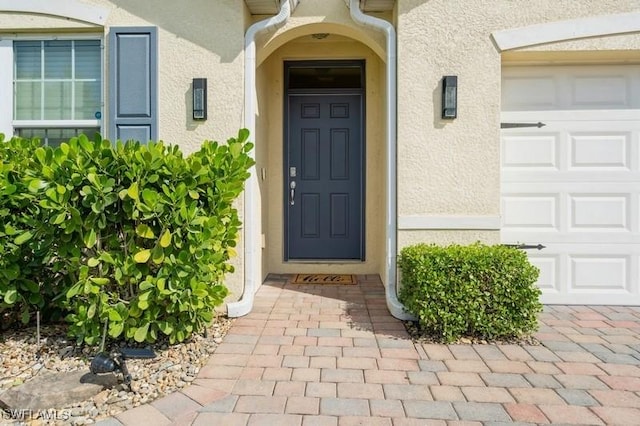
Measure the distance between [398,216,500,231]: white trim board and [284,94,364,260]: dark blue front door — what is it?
1.51m

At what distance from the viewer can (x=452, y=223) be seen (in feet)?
11.9

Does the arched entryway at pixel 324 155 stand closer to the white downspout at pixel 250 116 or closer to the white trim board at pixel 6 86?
the white downspout at pixel 250 116

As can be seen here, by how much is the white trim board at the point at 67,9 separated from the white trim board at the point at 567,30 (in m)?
3.58

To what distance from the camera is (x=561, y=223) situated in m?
3.95

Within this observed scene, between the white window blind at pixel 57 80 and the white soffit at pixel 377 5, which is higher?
the white soffit at pixel 377 5

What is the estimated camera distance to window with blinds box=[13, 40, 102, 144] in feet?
13.1

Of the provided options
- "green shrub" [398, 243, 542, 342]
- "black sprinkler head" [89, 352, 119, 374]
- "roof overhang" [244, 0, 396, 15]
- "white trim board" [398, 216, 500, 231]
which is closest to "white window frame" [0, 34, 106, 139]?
"roof overhang" [244, 0, 396, 15]

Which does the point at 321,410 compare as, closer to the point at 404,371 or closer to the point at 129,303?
the point at 404,371

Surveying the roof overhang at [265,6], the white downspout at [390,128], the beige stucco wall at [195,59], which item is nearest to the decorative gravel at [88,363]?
the beige stucco wall at [195,59]

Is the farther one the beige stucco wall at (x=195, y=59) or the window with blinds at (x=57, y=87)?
the window with blinds at (x=57, y=87)

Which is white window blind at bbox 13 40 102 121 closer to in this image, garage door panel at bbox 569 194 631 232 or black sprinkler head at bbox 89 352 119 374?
black sprinkler head at bbox 89 352 119 374

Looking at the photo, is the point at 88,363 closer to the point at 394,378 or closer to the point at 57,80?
the point at 394,378

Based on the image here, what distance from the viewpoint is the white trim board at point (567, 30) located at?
3607mm

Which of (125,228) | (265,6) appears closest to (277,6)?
(265,6)
